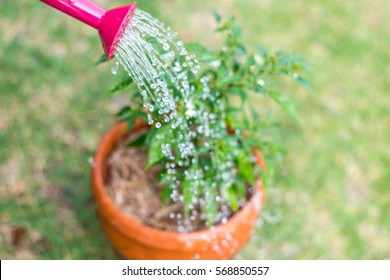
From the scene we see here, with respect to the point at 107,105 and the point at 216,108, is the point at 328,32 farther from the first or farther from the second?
the point at 216,108

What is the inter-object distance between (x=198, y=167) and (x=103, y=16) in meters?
0.71

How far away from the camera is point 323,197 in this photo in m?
2.62

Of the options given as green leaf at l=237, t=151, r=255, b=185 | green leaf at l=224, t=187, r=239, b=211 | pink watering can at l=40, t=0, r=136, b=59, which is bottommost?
green leaf at l=224, t=187, r=239, b=211

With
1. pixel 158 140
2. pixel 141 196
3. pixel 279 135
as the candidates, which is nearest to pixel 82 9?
pixel 158 140

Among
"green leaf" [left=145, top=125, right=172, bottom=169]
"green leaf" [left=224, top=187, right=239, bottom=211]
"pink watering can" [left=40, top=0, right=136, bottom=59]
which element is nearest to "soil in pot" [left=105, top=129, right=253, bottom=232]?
"green leaf" [left=224, top=187, right=239, bottom=211]

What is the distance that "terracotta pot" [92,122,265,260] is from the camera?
195cm

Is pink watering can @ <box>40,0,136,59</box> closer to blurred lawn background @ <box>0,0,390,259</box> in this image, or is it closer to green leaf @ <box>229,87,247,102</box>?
green leaf @ <box>229,87,247,102</box>

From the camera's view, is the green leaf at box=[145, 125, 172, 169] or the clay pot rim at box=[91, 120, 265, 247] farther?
the clay pot rim at box=[91, 120, 265, 247]

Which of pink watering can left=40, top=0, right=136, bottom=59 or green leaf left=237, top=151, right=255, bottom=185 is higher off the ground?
pink watering can left=40, top=0, right=136, bottom=59

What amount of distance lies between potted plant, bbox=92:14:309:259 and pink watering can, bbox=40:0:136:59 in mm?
367

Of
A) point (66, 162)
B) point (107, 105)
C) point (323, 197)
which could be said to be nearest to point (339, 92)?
point (323, 197)

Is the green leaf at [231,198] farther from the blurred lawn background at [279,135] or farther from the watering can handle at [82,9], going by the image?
the watering can handle at [82,9]

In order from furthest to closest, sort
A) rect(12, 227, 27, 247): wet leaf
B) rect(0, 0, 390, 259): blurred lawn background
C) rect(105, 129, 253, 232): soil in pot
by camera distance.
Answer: rect(0, 0, 390, 259): blurred lawn background → rect(12, 227, 27, 247): wet leaf → rect(105, 129, 253, 232): soil in pot

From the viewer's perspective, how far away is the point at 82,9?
1.35 m
